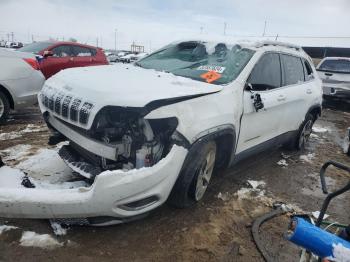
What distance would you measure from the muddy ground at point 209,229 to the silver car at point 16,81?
1213 millimetres

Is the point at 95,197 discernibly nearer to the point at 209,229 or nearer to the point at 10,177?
the point at 10,177

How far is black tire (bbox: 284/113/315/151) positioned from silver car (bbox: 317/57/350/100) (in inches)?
205

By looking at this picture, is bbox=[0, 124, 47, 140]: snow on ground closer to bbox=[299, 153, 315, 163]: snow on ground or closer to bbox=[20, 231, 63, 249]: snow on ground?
bbox=[20, 231, 63, 249]: snow on ground

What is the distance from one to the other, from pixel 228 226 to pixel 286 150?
327 cm

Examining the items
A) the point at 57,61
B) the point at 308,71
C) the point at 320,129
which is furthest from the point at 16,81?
the point at 320,129

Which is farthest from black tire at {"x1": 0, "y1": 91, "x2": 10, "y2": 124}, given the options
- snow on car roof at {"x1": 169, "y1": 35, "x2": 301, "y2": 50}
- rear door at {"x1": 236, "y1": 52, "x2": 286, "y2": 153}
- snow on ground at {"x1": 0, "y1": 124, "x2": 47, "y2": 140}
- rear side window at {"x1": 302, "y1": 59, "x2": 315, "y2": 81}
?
rear side window at {"x1": 302, "y1": 59, "x2": 315, "y2": 81}

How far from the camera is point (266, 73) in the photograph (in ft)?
14.6

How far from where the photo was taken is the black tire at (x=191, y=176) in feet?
10.5

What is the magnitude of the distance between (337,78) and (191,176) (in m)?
9.35

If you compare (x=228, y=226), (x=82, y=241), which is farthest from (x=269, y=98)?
(x=82, y=241)

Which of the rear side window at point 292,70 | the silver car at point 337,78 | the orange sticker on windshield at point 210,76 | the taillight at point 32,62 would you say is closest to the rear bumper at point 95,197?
the orange sticker on windshield at point 210,76

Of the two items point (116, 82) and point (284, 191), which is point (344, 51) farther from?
point (116, 82)

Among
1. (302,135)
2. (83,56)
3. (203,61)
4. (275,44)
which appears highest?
(275,44)

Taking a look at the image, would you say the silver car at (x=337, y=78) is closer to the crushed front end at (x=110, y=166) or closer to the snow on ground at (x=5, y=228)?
the crushed front end at (x=110, y=166)
